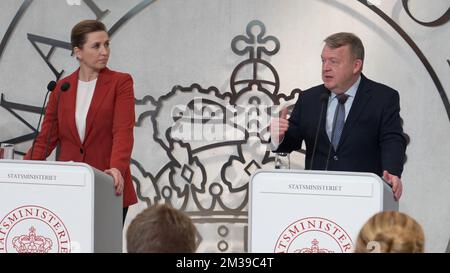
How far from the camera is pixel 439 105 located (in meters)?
5.83

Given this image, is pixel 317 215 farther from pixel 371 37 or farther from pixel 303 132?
pixel 371 37

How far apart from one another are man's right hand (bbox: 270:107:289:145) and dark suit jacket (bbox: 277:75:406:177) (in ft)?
0.52

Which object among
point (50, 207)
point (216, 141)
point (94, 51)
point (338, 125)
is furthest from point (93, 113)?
point (216, 141)

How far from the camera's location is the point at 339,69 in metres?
4.57

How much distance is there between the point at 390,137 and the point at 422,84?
1514mm

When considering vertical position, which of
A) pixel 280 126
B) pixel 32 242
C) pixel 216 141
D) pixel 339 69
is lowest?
pixel 32 242

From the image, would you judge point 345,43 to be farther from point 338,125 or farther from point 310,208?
point 310,208

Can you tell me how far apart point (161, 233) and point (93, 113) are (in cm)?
214

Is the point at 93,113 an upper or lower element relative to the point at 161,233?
upper

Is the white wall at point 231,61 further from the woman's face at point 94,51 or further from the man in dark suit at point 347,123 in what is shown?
the woman's face at point 94,51

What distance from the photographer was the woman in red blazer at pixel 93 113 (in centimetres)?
444

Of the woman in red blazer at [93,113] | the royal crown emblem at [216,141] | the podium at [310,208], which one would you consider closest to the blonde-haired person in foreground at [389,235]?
the podium at [310,208]
